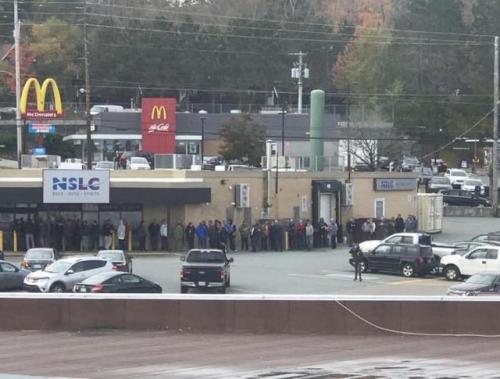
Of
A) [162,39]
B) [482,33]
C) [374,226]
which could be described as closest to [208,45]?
[162,39]

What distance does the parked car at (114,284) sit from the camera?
108 ft

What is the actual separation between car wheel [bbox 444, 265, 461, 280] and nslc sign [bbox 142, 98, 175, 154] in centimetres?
3503

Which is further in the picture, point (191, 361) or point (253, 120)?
point (253, 120)

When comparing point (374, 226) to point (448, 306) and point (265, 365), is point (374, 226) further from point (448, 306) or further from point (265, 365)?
point (265, 365)

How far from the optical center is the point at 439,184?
3076 inches

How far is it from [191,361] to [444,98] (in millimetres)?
71717

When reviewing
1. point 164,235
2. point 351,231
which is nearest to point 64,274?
point 164,235

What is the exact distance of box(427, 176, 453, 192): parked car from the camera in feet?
253

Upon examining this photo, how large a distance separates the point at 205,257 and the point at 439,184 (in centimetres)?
4189

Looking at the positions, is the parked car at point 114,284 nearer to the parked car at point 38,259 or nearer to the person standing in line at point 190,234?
the parked car at point 38,259

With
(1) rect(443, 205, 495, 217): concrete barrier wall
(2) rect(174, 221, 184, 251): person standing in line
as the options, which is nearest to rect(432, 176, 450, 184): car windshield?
(1) rect(443, 205, 495, 217): concrete barrier wall

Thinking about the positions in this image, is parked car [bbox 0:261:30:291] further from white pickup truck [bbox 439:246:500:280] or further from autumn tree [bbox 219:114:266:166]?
autumn tree [bbox 219:114:266:166]

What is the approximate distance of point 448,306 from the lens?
86.4 ft

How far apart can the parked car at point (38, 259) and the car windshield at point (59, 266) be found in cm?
262
